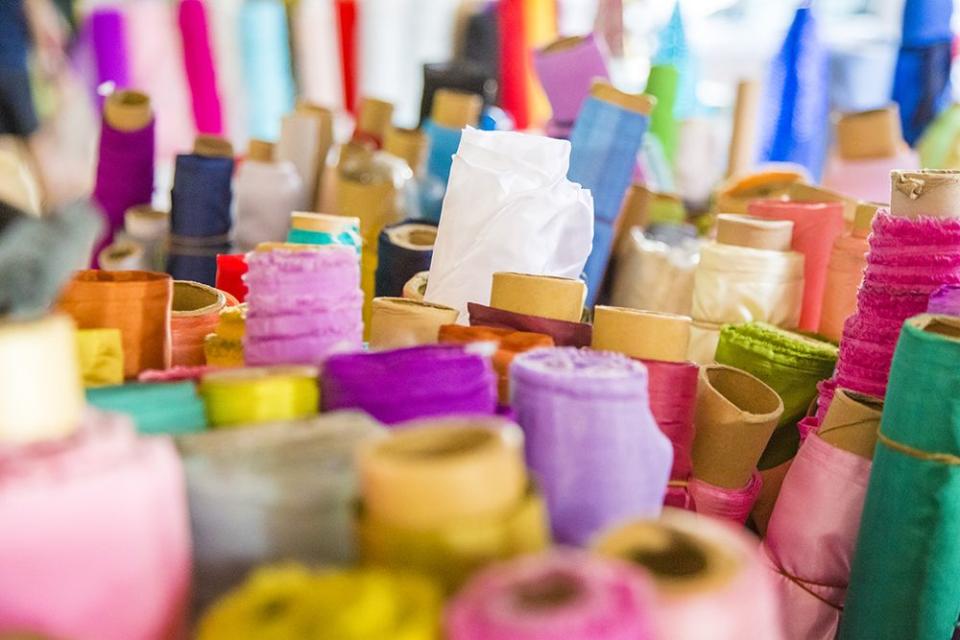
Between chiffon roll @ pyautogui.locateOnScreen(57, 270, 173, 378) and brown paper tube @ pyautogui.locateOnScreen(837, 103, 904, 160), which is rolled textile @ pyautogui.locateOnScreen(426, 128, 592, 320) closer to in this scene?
chiffon roll @ pyautogui.locateOnScreen(57, 270, 173, 378)

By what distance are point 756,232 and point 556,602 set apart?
3.38 ft

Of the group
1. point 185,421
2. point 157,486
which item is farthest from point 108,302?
point 157,486

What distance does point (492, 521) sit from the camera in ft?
1.85

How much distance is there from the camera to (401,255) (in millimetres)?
1394

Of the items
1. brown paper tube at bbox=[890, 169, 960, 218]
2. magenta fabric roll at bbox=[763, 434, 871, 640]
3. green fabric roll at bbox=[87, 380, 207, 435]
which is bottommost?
magenta fabric roll at bbox=[763, 434, 871, 640]

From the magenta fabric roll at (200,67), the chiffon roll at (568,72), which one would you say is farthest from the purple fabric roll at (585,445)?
the magenta fabric roll at (200,67)

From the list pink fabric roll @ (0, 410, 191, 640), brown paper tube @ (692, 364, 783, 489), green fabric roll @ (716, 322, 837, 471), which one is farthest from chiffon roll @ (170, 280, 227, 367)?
green fabric roll @ (716, 322, 837, 471)

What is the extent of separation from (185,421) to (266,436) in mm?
88

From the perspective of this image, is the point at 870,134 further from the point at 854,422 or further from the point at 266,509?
the point at 266,509

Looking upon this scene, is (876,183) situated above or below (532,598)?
above

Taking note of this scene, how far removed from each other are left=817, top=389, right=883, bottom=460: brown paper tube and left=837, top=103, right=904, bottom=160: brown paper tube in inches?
43.3

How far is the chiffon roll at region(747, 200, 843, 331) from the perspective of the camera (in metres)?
1.48

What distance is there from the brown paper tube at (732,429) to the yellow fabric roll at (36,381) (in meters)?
0.76

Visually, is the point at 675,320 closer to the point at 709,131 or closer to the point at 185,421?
the point at 185,421
